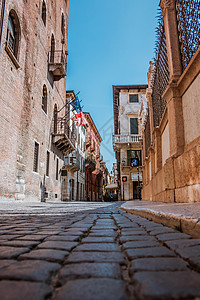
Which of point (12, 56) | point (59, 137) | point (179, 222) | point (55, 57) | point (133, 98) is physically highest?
point (133, 98)

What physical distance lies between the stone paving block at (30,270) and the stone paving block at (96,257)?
0.16m

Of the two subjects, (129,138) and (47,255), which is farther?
(129,138)

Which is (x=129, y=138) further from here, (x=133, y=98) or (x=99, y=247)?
(x=99, y=247)

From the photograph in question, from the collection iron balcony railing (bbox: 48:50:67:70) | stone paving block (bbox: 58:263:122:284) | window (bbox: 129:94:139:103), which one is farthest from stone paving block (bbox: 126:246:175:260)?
window (bbox: 129:94:139:103)

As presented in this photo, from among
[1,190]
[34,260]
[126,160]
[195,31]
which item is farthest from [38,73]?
[126,160]

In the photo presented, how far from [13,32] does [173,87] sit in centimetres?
931

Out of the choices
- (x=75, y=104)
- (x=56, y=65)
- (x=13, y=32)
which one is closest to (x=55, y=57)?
(x=56, y=65)

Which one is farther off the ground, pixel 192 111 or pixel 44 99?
pixel 44 99

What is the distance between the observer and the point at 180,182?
519 cm

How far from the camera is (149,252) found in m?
1.57

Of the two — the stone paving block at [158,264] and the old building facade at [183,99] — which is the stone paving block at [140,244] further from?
the old building facade at [183,99]

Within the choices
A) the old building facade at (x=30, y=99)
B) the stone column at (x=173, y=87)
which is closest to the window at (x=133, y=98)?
the old building facade at (x=30, y=99)

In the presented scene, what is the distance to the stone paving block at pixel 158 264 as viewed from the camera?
119 centimetres

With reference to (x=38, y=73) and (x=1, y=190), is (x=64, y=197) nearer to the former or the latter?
(x=38, y=73)
